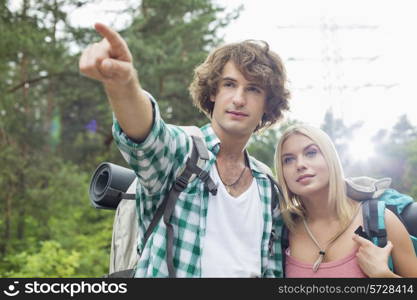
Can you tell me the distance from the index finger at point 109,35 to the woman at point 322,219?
4.59ft

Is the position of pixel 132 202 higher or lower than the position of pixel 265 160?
lower

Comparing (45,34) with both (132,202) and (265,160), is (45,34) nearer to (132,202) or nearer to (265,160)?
(265,160)

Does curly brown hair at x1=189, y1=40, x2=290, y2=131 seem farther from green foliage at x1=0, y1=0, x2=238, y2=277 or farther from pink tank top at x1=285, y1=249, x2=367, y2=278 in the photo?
green foliage at x1=0, y1=0, x2=238, y2=277

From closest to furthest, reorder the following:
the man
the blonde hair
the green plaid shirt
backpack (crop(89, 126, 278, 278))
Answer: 1. the man
2. the green plaid shirt
3. backpack (crop(89, 126, 278, 278))
4. the blonde hair

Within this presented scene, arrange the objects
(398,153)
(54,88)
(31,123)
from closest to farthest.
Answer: (31,123) → (54,88) → (398,153)

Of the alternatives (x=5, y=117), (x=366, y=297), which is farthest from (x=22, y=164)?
(x=366, y=297)

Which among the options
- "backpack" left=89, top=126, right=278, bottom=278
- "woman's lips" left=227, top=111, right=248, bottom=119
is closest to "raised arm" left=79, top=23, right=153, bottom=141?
"backpack" left=89, top=126, right=278, bottom=278

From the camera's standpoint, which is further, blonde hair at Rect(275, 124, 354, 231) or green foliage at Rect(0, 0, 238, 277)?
green foliage at Rect(0, 0, 238, 277)

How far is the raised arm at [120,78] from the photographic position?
4.80ft

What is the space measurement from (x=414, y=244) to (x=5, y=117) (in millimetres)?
9318

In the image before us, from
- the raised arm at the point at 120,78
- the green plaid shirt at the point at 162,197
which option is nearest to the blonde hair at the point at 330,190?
the green plaid shirt at the point at 162,197

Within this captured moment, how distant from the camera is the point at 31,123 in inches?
445

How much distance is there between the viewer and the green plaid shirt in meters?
1.77

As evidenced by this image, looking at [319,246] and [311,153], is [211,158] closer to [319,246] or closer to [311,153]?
[311,153]
